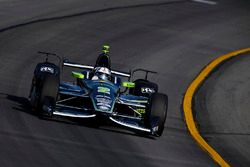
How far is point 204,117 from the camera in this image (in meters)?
18.6

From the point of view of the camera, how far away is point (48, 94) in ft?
52.2

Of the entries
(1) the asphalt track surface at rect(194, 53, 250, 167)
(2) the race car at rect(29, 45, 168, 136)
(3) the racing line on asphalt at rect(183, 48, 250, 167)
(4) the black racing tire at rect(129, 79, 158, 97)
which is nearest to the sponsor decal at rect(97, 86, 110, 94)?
(2) the race car at rect(29, 45, 168, 136)

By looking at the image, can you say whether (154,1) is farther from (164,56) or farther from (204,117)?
(204,117)

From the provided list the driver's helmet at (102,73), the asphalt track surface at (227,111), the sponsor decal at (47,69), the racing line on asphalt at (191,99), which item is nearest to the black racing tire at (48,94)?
the sponsor decal at (47,69)

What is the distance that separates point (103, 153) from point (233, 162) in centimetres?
245

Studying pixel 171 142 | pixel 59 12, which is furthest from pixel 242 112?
pixel 59 12

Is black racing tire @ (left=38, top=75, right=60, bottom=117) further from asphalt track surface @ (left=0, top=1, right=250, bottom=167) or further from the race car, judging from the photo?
asphalt track surface @ (left=0, top=1, right=250, bottom=167)

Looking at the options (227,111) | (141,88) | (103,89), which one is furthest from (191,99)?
(103,89)

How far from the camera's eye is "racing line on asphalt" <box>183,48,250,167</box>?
16.2 metres

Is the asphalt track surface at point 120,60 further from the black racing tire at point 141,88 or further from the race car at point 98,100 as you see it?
the black racing tire at point 141,88

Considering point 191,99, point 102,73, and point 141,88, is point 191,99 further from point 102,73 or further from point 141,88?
point 102,73

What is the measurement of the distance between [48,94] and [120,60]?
693 centimetres

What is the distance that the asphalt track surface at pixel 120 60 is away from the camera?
14641 millimetres

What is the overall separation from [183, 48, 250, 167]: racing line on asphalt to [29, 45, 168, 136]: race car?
955mm
